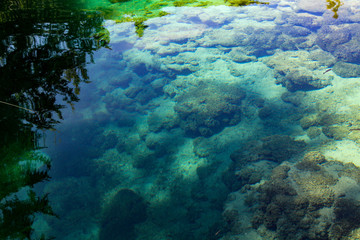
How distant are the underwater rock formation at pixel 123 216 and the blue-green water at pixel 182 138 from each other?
0.10 ft

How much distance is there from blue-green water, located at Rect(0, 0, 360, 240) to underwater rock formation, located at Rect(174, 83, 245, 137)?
0.06 m

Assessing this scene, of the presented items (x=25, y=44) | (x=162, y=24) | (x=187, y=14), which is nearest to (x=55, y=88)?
(x=25, y=44)

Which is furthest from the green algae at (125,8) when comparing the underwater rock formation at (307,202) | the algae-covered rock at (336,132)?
the underwater rock formation at (307,202)

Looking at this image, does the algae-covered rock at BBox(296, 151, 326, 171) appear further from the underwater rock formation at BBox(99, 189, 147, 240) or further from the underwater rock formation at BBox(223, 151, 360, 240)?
the underwater rock formation at BBox(99, 189, 147, 240)

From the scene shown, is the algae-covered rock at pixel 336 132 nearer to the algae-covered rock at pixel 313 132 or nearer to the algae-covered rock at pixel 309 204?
the algae-covered rock at pixel 313 132

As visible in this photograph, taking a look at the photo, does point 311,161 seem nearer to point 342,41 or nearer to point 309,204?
point 309,204

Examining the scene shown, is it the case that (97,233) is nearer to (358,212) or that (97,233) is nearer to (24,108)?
(24,108)

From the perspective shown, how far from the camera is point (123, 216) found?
5.23m

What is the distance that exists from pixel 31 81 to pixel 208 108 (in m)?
6.32

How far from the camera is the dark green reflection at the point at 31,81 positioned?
2150 millimetres

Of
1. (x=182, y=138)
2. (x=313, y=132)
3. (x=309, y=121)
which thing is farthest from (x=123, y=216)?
(x=309, y=121)

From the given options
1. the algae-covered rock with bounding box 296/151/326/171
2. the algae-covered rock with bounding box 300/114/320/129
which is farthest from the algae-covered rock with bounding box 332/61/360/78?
the algae-covered rock with bounding box 296/151/326/171

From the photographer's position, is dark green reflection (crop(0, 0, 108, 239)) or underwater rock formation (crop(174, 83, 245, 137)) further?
underwater rock formation (crop(174, 83, 245, 137))

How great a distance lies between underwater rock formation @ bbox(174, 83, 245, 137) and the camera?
26.0ft
